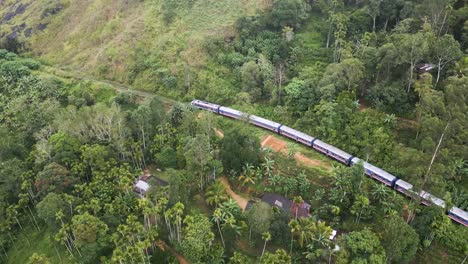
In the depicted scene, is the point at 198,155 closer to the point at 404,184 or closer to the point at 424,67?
the point at 404,184

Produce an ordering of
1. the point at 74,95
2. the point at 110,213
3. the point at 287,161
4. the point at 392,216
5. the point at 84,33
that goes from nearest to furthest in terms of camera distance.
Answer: the point at 392,216, the point at 110,213, the point at 287,161, the point at 74,95, the point at 84,33

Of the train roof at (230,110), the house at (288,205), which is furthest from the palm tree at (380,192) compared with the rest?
the train roof at (230,110)

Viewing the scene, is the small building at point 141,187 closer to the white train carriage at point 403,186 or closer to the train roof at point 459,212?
the white train carriage at point 403,186

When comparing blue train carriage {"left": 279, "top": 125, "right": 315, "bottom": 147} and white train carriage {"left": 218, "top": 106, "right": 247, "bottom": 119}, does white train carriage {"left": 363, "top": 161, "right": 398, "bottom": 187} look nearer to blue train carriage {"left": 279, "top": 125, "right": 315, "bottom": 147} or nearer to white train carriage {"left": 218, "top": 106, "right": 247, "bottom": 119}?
blue train carriage {"left": 279, "top": 125, "right": 315, "bottom": 147}

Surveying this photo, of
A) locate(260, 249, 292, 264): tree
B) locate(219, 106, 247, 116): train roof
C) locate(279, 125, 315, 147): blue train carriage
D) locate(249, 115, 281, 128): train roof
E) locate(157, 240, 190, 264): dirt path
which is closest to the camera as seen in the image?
locate(260, 249, 292, 264): tree

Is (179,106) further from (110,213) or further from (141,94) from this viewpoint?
(110,213)

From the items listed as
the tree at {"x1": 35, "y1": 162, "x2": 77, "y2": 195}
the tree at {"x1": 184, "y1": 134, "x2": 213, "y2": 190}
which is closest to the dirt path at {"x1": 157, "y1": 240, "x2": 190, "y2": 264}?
the tree at {"x1": 184, "y1": 134, "x2": 213, "y2": 190}

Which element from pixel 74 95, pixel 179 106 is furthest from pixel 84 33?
pixel 179 106
